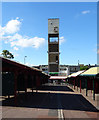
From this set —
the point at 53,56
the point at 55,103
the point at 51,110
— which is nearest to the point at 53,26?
the point at 53,56

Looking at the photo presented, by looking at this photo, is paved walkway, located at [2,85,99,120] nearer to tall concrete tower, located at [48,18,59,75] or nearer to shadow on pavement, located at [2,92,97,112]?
shadow on pavement, located at [2,92,97,112]

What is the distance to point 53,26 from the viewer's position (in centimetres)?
8312

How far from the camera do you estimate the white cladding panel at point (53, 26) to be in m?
82.6

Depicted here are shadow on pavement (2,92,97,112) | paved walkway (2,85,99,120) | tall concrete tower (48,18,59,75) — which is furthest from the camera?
tall concrete tower (48,18,59,75)

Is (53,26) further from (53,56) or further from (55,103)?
(55,103)

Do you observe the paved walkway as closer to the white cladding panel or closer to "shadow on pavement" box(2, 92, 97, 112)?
"shadow on pavement" box(2, 92, 97, 112)

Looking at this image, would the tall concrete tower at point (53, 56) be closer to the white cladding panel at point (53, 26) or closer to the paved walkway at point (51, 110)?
the white cladding panel at point (53, 26)

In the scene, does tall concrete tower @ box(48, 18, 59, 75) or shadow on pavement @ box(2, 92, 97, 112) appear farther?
tall concrete tower @ box(48, 18, 59, 75)

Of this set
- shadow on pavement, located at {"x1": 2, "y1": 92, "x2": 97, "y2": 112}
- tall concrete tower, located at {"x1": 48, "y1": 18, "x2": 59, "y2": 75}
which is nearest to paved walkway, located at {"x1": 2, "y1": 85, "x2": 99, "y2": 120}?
shadow on pavement, located at {"x1": 2, "y1": 92, "x2": 97, "y2": 112}

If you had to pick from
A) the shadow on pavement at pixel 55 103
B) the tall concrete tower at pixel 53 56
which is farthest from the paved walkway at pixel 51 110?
the tall concrete tower at pixel 53 56

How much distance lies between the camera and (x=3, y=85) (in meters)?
20.6

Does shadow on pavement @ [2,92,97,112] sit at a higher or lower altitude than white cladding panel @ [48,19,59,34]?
lower

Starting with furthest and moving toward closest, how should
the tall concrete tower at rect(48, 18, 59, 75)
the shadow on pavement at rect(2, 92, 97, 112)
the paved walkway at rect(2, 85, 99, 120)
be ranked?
the tall concrete tower at rect(48, 18, 59, 75) → the shadow on pavement at rect(2, 92, 97, 112) → the paved walkway at rect(2, 85, 99, 120)

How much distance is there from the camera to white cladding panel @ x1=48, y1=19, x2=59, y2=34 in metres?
82.6
